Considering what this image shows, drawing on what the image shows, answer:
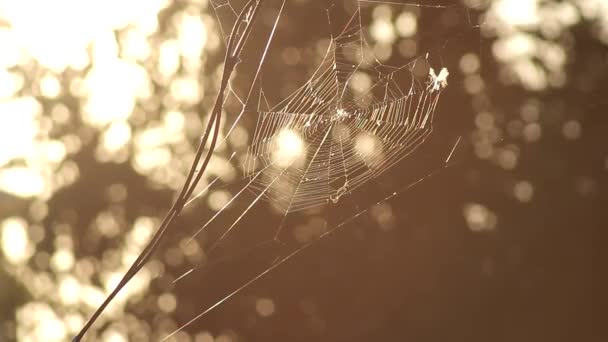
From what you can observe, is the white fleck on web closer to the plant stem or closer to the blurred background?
the blurred background

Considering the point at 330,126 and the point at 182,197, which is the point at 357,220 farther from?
the point at 182,197

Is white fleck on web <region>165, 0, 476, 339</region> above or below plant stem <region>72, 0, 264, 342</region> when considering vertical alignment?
below

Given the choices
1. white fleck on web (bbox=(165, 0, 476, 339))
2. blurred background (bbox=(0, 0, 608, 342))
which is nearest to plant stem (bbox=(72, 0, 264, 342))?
white fleck on web (bbox=(165, 0, 476, 339))

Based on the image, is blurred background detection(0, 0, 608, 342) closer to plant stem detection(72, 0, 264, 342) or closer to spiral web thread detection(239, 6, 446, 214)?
spiral web thread detection(239, 6, 446, 214)

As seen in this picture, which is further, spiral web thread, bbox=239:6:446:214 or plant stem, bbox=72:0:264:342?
spiral web thread, bbox=239:6:446:214

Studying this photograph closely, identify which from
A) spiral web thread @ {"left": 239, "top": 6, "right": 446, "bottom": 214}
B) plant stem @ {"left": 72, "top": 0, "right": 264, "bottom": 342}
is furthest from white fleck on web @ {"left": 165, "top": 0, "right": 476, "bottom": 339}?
plant stem @ {"left": 72, "top": 0, "right": 264, "bottom": 342}

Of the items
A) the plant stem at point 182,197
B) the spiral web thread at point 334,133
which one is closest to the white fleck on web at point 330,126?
the spiral web thread at point 334,133

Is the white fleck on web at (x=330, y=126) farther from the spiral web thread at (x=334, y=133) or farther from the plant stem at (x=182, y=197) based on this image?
the plant stem at (x=182, y=197)

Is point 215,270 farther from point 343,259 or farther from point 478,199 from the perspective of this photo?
point 478,199

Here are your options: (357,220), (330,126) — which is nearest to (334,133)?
(330,126)

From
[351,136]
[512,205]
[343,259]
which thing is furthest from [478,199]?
[351,136]
